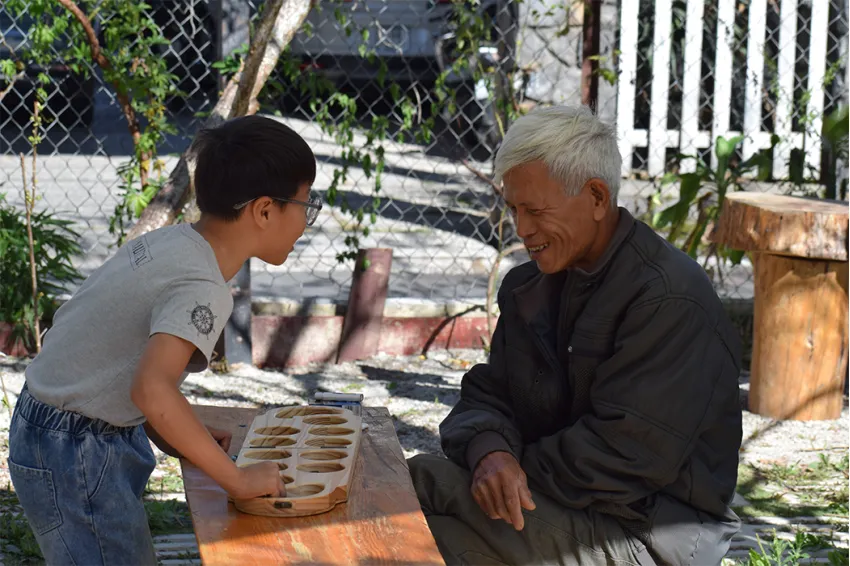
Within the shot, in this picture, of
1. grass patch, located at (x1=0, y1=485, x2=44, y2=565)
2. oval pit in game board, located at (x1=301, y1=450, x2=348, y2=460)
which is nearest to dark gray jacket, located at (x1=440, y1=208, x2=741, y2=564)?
oval pit in game board, located at (x1=301, y1=450, x2=348, y2=460)

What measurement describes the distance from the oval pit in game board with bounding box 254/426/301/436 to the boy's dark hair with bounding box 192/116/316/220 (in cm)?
46

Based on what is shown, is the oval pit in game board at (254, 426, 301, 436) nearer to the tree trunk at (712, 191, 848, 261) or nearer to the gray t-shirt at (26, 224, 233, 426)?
the gray t-shirt at (26, 224, 233, 426)

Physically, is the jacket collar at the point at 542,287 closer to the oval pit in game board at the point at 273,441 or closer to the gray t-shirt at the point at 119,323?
the oval pit in game board at the point at 273,441

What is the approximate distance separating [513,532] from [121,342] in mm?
978

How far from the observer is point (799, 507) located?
387 cm

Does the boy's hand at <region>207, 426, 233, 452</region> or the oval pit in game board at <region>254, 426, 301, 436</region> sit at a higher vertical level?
the oval pit in game board at <region>254, 426, 301, 436</region>

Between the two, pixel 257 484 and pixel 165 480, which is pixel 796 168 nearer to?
pixel 165 480

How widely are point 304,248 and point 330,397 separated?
4536 millimetres

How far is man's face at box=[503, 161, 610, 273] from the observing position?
256cm

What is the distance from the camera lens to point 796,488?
13.3ft

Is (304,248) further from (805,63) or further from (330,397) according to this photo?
(330,397)

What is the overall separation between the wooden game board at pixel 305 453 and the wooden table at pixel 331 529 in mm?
25

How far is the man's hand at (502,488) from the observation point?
7.86ft

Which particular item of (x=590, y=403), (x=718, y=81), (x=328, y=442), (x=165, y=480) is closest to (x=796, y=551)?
(x=590, y=403)
